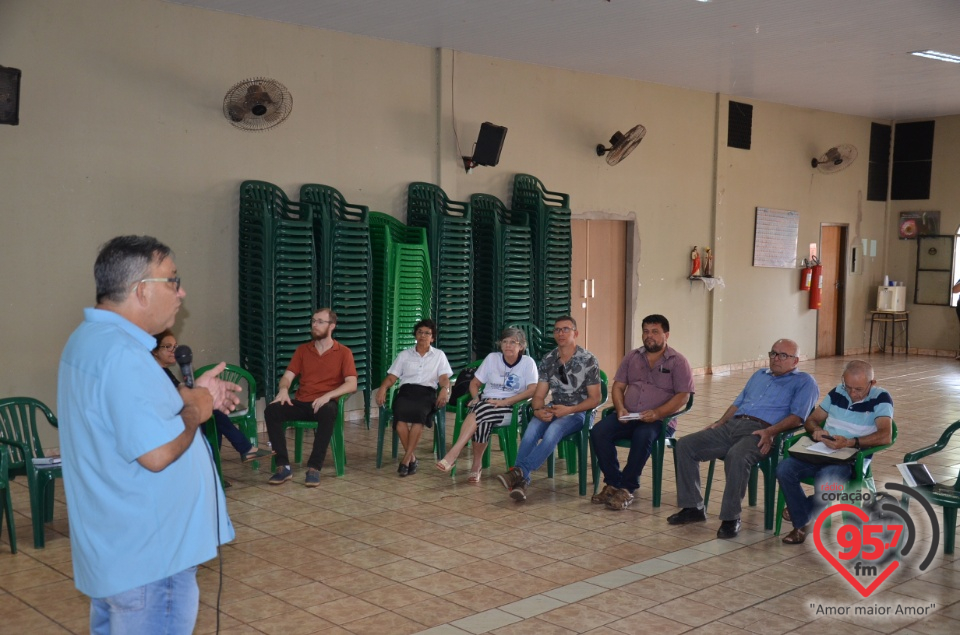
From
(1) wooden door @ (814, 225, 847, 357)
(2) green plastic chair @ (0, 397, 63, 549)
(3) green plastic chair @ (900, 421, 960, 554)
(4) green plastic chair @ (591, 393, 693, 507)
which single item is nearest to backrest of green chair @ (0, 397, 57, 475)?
(2) green plastic chair @ (0, 397, 63, 549)

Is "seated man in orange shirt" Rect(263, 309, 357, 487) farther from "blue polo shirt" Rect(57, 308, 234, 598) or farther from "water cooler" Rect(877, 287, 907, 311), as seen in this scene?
"water cooler" Rect(877, 287, 907, 311)

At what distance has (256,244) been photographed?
7.48m

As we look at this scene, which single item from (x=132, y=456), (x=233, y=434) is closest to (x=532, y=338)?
(x=233, y=434)

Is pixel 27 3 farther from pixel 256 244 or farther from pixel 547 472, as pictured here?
pixel 547 472

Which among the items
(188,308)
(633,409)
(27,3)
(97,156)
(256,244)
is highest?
(27,3)

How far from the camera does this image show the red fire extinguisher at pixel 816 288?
1332 centimetres

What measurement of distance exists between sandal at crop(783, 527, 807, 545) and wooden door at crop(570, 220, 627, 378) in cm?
533

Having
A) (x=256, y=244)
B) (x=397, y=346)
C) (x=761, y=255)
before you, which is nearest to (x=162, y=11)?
(x=256, y=244)

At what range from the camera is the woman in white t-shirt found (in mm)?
6336

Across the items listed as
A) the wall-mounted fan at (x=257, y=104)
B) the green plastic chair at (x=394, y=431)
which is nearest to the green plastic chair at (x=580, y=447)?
the green plastic chair at (x=394, y=431)

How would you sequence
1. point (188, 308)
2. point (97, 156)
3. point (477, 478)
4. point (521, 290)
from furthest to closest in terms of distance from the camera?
1. point (521, 290)
2. point (188, 308)
3. point (97, 156)
4. point (477, 478)

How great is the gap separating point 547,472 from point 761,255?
7.06 meters

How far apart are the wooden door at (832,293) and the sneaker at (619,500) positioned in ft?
29.9

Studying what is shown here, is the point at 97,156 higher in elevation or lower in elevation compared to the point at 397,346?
higher
